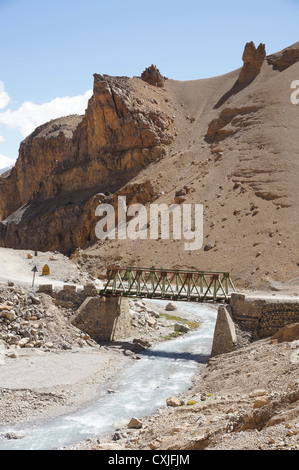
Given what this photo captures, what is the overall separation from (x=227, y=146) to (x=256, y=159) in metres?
8.30

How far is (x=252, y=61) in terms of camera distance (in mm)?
89438

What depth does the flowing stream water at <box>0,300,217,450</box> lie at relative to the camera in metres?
16.0

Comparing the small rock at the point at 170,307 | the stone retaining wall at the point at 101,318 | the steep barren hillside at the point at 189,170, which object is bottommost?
the small rock at the point at 170,307

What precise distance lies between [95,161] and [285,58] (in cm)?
3988

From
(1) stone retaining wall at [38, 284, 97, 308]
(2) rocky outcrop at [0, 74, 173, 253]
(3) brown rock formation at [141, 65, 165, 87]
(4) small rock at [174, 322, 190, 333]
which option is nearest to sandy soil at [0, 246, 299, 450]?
(1) stone retaining wall at [38, 284, 97, 308]

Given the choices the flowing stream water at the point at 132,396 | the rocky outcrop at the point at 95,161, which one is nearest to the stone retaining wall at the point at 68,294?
the flowing stream water at the point at 132,396

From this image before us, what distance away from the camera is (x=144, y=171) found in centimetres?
7994

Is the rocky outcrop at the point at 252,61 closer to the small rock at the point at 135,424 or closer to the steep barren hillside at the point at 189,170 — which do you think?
the steep barren hillside at the point at 189,170

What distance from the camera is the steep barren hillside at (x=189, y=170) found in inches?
2120

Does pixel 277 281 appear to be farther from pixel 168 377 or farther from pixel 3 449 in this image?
pixel 3 449

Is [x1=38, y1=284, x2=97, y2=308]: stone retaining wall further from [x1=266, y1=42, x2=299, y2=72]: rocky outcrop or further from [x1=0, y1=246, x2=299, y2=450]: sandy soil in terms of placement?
[x1=266, y1=42, x2=299, y2=72]: rocky outcrop

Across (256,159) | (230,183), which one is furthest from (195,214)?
(256,159)

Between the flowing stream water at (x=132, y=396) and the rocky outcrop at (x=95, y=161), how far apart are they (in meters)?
49.8

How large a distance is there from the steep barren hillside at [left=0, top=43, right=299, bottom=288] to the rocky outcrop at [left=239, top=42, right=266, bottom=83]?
193 millimetres
